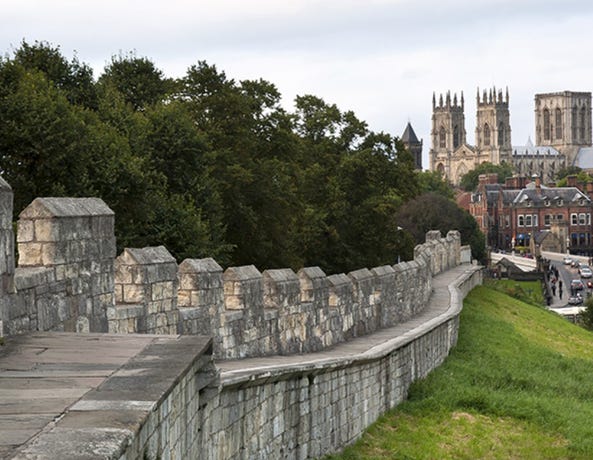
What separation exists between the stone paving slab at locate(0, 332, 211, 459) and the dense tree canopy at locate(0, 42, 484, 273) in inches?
784

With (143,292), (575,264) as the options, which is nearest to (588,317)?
(143,292)

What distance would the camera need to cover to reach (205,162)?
37688mm

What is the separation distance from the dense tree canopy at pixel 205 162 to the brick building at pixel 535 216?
330ft

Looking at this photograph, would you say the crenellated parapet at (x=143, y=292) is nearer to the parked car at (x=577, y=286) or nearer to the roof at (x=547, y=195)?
the parked car at (x=577, y=286)

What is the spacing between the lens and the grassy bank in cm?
1734

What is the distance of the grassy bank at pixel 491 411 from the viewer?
17344 mm

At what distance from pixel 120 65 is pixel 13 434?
4128 centimetres

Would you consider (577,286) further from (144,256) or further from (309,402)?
(144,256)

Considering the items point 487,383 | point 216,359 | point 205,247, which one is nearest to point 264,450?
point 216,359

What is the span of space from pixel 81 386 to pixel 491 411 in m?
13.2

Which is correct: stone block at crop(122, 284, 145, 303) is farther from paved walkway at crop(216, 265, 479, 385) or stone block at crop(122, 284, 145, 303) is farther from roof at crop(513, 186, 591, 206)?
roof at crop(513, 186, 591, 206)

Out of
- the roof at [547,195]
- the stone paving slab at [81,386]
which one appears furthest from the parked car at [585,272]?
the stone paving slab at [81,386]

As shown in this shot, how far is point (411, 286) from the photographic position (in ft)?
95.4

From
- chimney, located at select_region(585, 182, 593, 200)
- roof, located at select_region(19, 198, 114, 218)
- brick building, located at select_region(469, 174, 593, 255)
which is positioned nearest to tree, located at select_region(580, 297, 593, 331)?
roof, located at select_region(19, 198, 114, 218)
